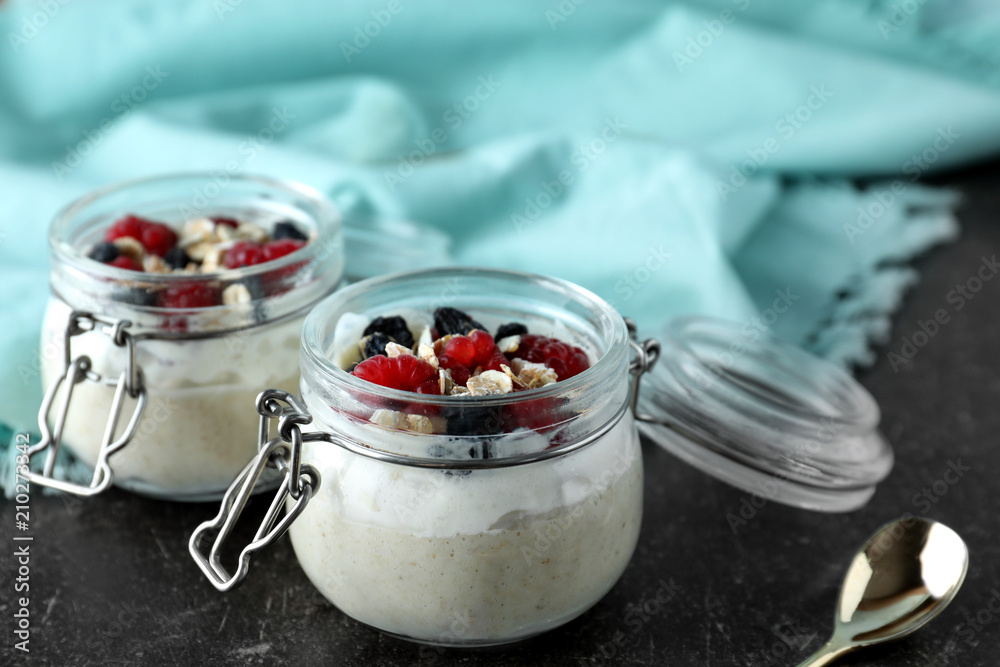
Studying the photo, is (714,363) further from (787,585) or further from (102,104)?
(102,104)

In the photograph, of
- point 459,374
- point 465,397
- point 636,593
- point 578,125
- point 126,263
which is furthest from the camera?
point 578,125

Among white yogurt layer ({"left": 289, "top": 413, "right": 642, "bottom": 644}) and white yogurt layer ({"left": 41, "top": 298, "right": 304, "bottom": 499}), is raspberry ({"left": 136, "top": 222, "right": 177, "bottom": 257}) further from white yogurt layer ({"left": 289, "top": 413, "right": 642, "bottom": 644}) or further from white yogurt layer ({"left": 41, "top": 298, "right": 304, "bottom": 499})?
white yogurt layer ({"left": 289, "top": 413, "right": 642, "bottom": 644})

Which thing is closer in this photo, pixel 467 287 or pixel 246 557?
pixel 246 557

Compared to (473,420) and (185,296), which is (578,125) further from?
(473,420)

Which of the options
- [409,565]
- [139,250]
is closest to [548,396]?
[409,565]

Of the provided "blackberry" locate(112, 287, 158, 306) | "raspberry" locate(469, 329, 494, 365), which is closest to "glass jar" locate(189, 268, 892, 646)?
"raspberry" locate(469, 329, 494, 365)

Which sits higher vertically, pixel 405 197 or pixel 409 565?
pixel 409 565

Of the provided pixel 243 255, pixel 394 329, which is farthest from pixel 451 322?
pixel 243 255
